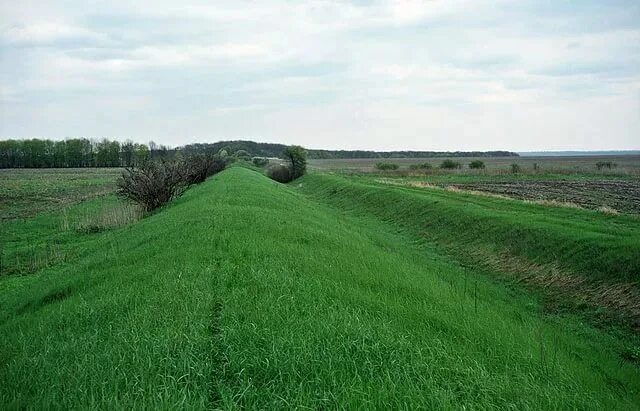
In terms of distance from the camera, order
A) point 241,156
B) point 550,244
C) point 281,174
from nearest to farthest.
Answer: point 550,244, point 281,174, point 241,156

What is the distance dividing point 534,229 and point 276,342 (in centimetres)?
1500

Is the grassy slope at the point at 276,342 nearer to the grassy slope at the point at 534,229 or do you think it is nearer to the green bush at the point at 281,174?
the grassy slope at the point at 534,229

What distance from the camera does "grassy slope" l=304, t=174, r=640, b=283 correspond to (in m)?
13.9

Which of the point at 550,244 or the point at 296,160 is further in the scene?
the point at 296,160

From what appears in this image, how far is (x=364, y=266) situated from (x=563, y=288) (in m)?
6.98

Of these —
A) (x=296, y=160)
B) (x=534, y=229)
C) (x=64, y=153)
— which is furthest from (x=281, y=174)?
(x=64, y=153)

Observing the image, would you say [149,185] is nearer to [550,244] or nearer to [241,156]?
[550,244]

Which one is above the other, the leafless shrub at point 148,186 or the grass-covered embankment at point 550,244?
the leafless shrub at point 148,186

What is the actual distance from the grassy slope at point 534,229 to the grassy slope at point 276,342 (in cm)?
395

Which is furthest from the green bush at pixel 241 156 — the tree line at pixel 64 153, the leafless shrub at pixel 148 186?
the leafless shrub at pixel 148 186

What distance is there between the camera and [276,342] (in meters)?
5.42

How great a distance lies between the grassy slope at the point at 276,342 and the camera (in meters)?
4.63

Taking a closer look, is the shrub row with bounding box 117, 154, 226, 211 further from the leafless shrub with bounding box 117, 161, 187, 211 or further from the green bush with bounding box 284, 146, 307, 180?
the green bush with bounding box 284, 146, 307, 180

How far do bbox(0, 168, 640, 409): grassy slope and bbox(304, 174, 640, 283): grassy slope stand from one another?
3947 millimetres
